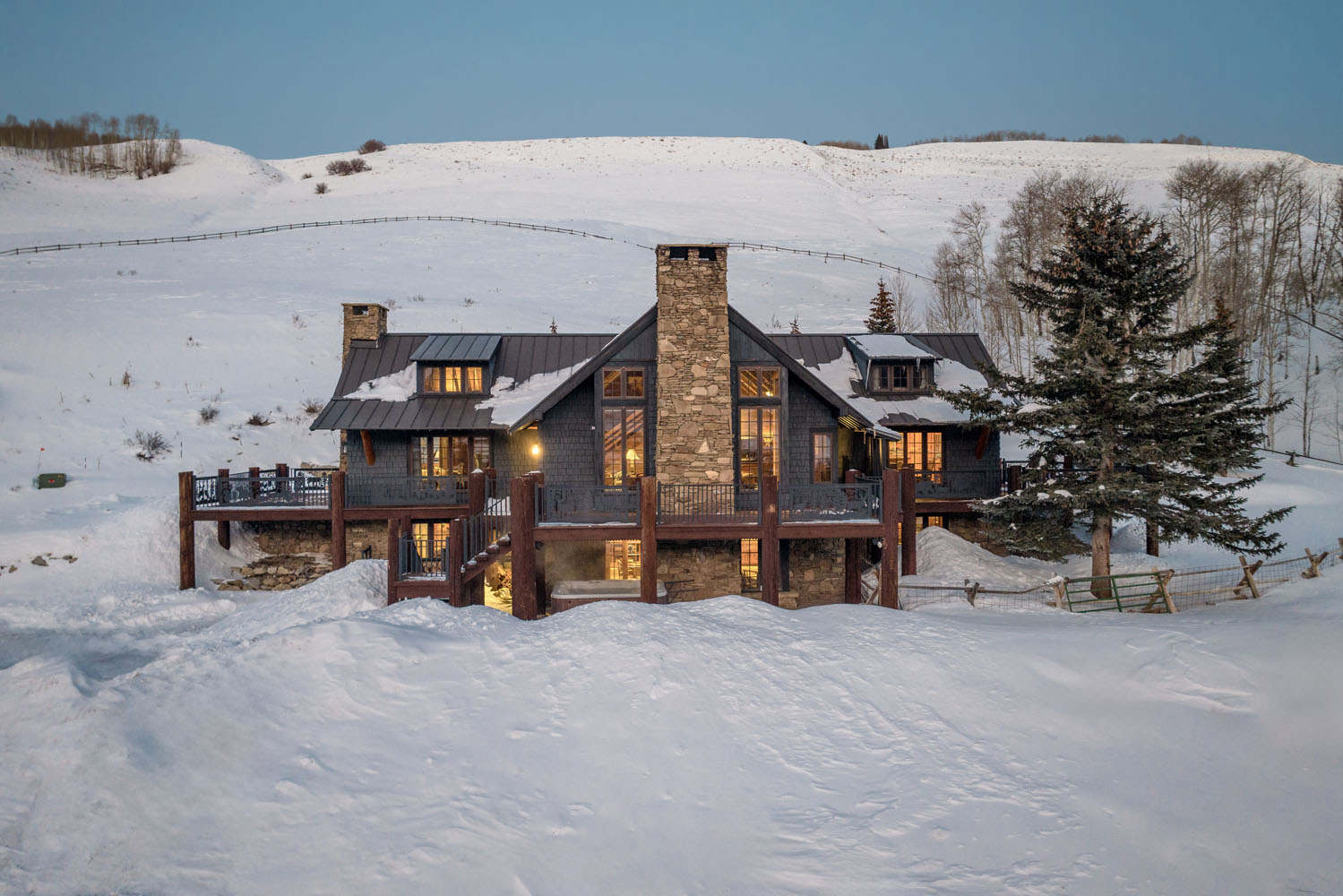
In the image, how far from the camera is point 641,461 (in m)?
18.5

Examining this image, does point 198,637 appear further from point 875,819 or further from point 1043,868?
point 1043,868

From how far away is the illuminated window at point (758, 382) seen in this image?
18.8 m

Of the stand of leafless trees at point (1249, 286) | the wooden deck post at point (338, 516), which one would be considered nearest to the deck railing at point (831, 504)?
the wooden deck post at point (338, 516)

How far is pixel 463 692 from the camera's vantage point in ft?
27.4

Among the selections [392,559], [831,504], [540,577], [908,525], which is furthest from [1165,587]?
[392,559]

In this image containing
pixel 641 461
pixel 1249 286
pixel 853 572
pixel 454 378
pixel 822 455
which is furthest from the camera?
pixel 1249 286

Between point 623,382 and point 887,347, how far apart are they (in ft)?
34.1

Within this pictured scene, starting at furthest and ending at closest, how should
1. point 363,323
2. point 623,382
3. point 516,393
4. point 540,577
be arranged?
point 363,323 < point 516,393 < point 623,382 < point 540,577

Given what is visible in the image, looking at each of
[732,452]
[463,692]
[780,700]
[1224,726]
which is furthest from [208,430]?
[1224,726]

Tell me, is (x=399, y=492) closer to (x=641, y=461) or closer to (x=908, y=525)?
(x=641, y=461)

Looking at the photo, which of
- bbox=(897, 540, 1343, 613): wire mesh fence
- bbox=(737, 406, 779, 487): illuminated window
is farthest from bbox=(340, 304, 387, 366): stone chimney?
bbox=(897, 540, 1343, 613): wire mesh fence

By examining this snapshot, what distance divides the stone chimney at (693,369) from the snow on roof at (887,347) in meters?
8.16

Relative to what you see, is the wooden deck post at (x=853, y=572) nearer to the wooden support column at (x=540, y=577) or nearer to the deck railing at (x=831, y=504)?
the deck railing at (x=831, y=504)

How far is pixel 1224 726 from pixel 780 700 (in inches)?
211
